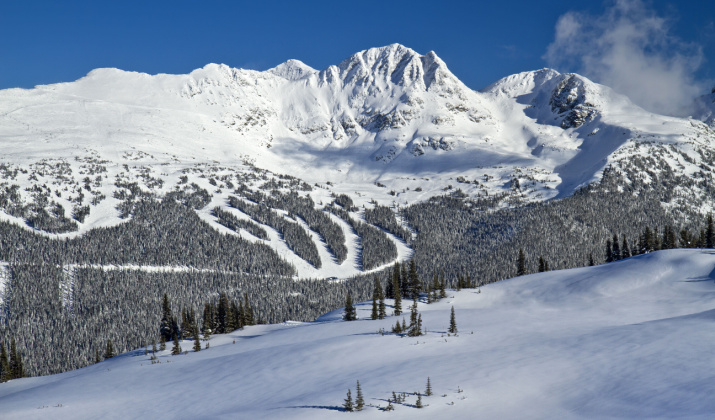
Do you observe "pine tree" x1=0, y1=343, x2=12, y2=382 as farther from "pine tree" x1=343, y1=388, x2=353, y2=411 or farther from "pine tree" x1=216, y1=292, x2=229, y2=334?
"pine tree" x1=343, y1=388, x2=353, y2=411

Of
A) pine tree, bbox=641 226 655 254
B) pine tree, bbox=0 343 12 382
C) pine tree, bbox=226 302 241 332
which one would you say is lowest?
pine tree, bbox=0 343 12 382

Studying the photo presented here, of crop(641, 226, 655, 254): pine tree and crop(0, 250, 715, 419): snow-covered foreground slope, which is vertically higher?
crop(641, 226, 655, 254): pine tree

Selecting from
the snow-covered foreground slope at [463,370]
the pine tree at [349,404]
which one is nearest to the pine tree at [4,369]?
the snow-covered foreground slope at [463,370]

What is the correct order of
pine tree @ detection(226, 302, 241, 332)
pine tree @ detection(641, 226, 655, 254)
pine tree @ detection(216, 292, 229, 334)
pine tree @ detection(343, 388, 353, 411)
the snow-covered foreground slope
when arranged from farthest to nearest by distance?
pine tree @ detection(641, 226, 655, 254) → pine tree @ detection(216, 292, 229, 334) → pine tree @ detection(226, 302, 241, 332) → pine tree @ detection(343, 388, 353, 411) → the snow-covered foreground slope

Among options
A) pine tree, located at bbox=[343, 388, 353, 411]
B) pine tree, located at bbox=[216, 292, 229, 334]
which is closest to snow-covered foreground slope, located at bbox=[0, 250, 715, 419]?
pine tree, located at bbox=[343, 388, 353, 411]

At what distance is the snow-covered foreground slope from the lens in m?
39.2

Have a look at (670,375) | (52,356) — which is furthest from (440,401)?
(52,356)

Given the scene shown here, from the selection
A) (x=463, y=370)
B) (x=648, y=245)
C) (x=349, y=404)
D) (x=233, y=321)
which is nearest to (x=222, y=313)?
(x=233, y=321)

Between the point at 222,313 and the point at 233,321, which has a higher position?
the point at 222,313

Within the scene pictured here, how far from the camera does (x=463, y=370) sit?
49406mm

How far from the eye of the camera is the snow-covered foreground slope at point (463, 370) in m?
39.2

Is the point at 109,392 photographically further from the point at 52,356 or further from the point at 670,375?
the point at 52,356

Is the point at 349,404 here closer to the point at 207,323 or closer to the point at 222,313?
the point at 207,323

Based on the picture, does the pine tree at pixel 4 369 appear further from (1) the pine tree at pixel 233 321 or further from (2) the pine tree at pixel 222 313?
(2) the pine tree at pixel 222 313
